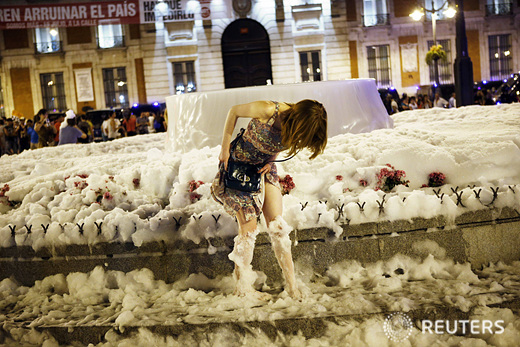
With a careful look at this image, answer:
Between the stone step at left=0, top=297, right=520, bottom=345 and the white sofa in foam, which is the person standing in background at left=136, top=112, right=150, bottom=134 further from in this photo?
the stone step at left=0, top=297, right=520, bottom=345

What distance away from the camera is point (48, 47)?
32.0 metres

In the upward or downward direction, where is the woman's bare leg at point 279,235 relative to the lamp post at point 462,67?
downward

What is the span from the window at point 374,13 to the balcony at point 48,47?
55.3 ft

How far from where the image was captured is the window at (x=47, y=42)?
32.0 meters

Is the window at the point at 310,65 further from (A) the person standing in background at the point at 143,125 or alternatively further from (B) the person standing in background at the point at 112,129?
(B) the person standing in background at the point at 112,129

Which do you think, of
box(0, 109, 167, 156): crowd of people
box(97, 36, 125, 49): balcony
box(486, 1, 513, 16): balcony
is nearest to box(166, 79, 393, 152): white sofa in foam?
box(0, 109, 167, 156): crowd of people

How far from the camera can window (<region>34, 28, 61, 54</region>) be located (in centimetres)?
3200

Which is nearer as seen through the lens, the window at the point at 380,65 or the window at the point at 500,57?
the window at the point at 380,65

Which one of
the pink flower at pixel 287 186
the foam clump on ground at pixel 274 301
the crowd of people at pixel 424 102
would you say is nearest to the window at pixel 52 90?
the crowd of people at pixel 424 102

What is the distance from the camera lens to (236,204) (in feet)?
14.2

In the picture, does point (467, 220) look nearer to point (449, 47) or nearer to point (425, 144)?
point (425, 144)

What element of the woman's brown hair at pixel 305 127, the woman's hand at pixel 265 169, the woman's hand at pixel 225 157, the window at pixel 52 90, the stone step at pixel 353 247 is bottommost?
the stone step at pixel 353 247

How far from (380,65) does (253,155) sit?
30.0 meters

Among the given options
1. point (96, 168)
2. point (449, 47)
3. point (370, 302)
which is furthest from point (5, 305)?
point (449, 47)
